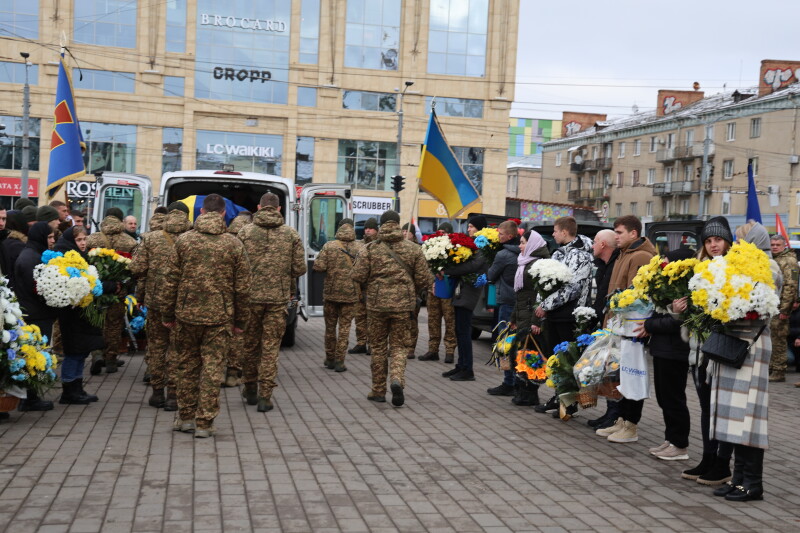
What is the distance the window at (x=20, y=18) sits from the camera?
144 ft

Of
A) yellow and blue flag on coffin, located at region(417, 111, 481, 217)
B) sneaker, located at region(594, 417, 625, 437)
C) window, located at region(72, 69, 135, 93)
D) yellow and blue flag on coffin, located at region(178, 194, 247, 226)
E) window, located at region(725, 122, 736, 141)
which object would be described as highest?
window, located at region(725, 122, 736, 141)

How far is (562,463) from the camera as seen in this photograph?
7277 millimetres

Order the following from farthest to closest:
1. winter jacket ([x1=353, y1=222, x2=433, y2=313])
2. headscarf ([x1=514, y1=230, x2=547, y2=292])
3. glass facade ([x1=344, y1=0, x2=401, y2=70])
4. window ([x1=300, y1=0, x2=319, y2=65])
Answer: glass facade ([x1=344, y1=0, x2=401, y2=70])
window ([x1=300, y1=0, x2=319, y2=65])
headscarf ([x1=514, y1=230, x2=547, y2=292])
winter jacket ([x1=353, y1=222, x2=433, y2=313])

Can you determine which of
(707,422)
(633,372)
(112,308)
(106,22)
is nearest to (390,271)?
(633,372)

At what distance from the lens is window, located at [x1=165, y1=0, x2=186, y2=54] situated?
45.9m

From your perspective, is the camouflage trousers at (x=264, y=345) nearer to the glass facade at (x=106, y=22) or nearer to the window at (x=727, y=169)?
the glass facade at (x=106, y=22)

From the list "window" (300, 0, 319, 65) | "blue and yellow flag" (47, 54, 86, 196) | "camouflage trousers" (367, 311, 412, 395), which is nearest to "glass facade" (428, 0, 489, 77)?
"window" (300, 0, 319, 65)

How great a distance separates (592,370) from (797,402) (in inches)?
171

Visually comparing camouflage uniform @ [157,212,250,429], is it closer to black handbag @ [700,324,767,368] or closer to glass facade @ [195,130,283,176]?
black handbag @ [700,324,767,368]

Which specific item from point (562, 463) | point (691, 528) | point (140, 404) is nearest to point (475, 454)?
point (562, 463)

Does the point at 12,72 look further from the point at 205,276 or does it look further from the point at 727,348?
the point at 727,348

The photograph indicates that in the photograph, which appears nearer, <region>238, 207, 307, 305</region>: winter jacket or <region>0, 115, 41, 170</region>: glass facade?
<region>238, 207, 307, 305</region>: winter jacket

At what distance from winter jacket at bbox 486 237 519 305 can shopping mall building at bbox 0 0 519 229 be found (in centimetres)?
3147

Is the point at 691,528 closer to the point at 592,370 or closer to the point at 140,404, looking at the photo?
the point at 592,370
